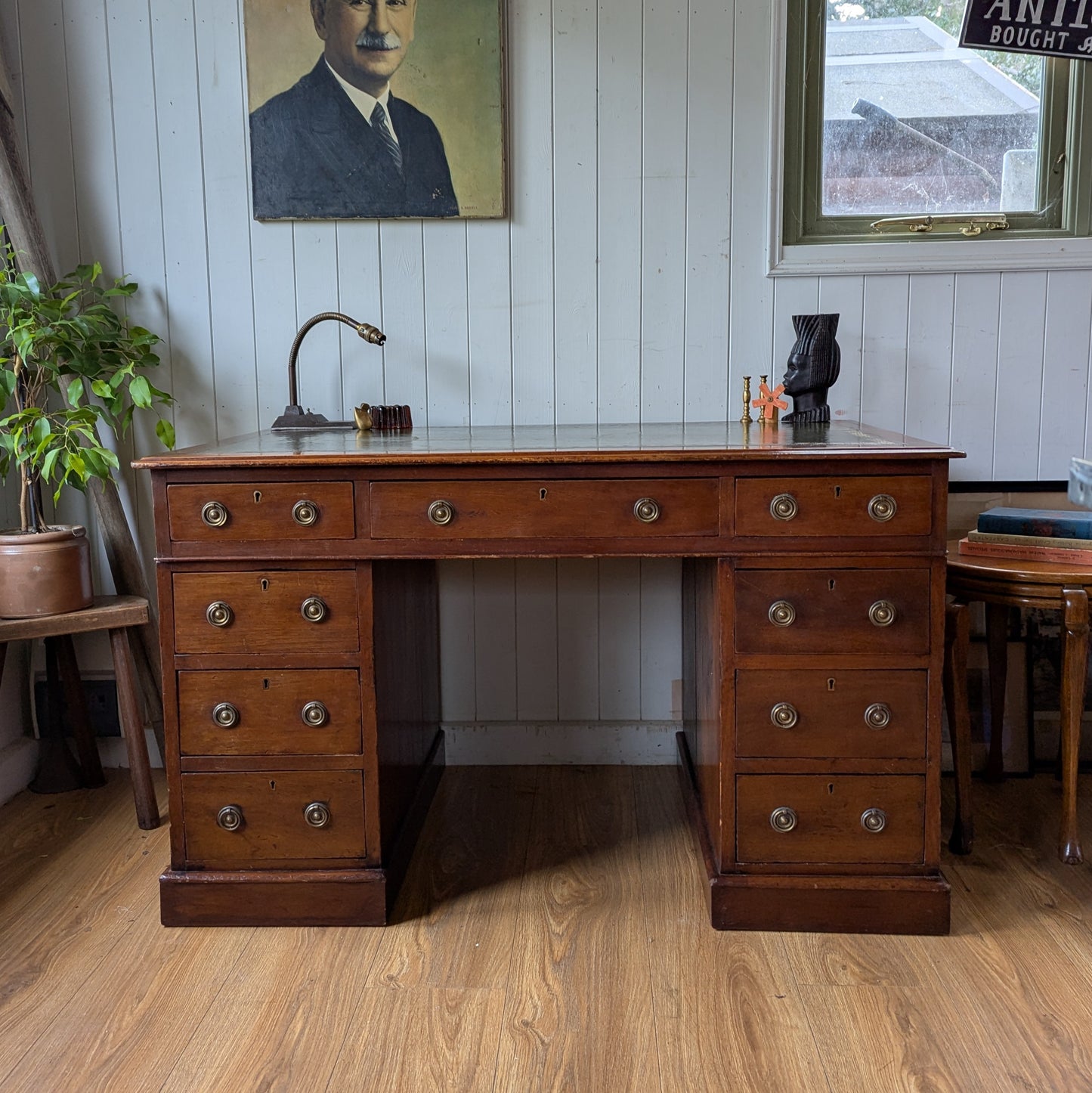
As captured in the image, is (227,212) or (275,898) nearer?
(275,898)

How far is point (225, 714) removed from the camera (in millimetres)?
1894

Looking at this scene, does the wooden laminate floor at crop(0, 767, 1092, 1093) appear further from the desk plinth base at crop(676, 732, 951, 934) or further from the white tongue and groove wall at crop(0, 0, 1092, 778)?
the white tongue and groove wall at crop(0, 0, 1092, 778)

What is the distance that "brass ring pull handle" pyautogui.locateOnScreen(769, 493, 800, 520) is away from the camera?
1795 mm

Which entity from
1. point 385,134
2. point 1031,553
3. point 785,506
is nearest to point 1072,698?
point 1031,553

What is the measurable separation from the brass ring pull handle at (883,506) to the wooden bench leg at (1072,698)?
1.55ft

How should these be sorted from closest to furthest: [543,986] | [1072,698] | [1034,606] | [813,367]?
[543,986], [1072,698], [1034,606], [813,367]

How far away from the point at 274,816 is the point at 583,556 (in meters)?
0.76

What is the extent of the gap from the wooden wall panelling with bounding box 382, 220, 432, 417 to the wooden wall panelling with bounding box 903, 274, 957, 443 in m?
1.21

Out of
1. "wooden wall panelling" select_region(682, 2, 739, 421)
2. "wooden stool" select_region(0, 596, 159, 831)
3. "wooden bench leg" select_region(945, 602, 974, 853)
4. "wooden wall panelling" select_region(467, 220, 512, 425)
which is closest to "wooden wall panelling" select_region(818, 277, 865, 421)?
"wooden wall panelling" select_region(682, 2, 739, 421)

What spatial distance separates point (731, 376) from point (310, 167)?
115 cm

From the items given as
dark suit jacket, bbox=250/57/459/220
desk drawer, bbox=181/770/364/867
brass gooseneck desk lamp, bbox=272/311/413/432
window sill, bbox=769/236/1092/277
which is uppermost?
dark suit jacket, bbox=250/57/459/220

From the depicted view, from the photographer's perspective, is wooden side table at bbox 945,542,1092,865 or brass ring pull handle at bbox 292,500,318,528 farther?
wooden side table at bbox 945,542,1092,865

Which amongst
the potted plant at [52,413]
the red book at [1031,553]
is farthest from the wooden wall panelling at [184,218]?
the red book at [1031,553]

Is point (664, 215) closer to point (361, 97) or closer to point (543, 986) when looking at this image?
point (361, 97)
